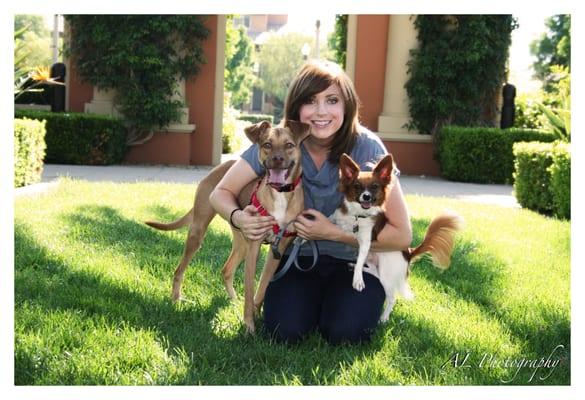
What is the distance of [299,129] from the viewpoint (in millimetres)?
3807

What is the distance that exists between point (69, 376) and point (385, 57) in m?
13.0

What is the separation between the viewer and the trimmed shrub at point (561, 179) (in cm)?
805

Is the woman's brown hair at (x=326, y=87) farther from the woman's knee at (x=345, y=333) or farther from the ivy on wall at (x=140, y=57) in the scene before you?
the ivy on wall at (x=140, y=57)

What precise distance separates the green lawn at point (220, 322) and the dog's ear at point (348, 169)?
1031 millimetres

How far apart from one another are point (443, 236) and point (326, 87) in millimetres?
1289

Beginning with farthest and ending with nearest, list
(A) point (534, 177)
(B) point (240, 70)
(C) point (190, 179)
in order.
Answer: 1. (B) point (240, 70)
2. (C) point (190, 179)
3. (A) point (534, 177)

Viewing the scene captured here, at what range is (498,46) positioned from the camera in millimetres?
14188

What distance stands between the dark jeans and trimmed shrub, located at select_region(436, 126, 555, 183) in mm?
9845

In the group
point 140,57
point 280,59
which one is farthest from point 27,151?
point 280,59

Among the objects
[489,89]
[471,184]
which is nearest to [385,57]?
[489,89]

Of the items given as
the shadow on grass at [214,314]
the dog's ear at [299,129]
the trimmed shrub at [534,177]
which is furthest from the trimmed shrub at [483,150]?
the dog's ear at [299,129]

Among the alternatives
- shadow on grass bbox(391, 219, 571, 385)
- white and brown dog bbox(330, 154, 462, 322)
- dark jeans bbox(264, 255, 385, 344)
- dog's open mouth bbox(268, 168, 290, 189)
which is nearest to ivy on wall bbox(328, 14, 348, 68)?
shadow on grass bbox(391, 219, 571, 385)

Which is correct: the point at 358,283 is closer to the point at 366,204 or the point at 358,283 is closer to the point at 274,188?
the point at 366,204

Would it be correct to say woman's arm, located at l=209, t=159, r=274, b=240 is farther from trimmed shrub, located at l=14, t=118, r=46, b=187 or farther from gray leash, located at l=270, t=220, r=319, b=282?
trimmed shrub, located at l=14, t=118, r=46, b=187
